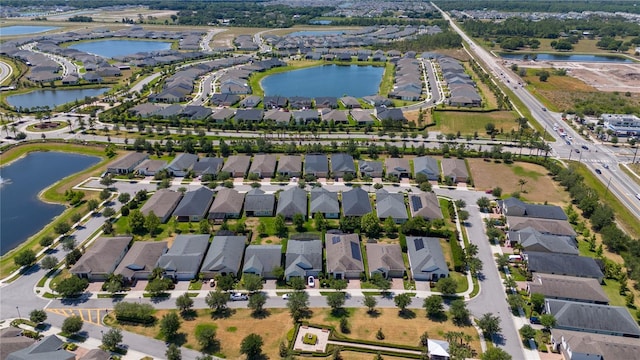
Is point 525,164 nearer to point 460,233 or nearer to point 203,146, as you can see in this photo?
point 460,233

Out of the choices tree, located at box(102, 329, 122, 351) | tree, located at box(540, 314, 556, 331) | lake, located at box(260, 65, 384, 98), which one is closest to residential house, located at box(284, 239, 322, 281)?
tree, located at box(102, 329, 122, 351)

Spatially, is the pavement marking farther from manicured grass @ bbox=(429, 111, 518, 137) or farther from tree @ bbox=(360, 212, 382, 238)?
manicured grass @ bbox=(429, 111, 518, 137)

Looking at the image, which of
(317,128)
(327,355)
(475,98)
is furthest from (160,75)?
(327,355)

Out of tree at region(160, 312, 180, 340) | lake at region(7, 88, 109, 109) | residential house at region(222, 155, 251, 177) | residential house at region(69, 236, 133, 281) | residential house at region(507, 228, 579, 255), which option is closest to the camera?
tree at region(160, 312, 180, 340)

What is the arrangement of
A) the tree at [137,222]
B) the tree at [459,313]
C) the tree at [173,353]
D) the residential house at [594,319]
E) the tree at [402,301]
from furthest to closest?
1. the tree at [137,222]
2. the tree at [402,301]
3. the tree at [459,313]
4. the residential house at [594,319]
5. the tree at [173,353]

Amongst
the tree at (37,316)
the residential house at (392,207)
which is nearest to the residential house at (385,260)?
the residential house at (392,207)

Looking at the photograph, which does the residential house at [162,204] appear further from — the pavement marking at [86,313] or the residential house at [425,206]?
the residential house at [425,206]

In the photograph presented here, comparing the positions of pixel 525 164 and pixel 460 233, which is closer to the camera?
pixel 460 233
